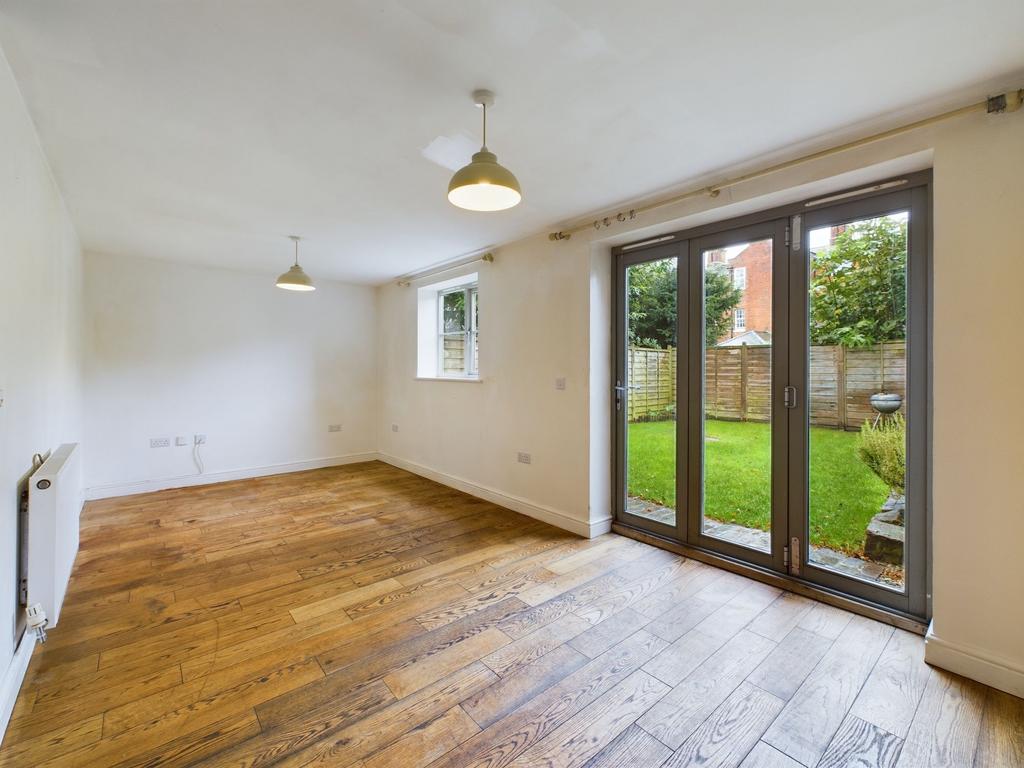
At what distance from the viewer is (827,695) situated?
5.99ft

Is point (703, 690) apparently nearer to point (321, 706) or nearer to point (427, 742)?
point (427, 742)

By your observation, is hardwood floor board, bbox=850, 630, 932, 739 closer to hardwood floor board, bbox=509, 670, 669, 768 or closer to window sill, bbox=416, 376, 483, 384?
hardwood floor board, bbox=509, 670, 669, 768

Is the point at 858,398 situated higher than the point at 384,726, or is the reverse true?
the point at 858,398

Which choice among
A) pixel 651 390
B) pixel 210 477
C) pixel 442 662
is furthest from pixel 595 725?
pixel 210 477

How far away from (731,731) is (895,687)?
2.67ft

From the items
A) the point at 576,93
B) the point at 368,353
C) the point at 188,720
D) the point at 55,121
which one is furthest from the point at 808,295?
the point at 368,353

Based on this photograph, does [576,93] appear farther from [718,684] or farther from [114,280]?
[114,280]

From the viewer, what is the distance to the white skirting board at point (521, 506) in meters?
3.57

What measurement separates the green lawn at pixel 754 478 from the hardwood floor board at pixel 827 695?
19.4 inches

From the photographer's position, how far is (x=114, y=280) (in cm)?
461

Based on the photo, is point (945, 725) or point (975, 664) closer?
point (945, 725)

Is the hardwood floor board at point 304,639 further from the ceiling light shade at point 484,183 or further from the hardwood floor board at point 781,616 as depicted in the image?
the ceiling light shade at point 484,183

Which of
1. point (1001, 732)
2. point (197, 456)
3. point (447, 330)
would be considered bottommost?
point (1001, 732)

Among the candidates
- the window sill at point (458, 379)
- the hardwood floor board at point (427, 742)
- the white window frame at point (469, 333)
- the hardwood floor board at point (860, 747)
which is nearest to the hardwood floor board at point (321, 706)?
the hardwood floor board at point (427, 742)
